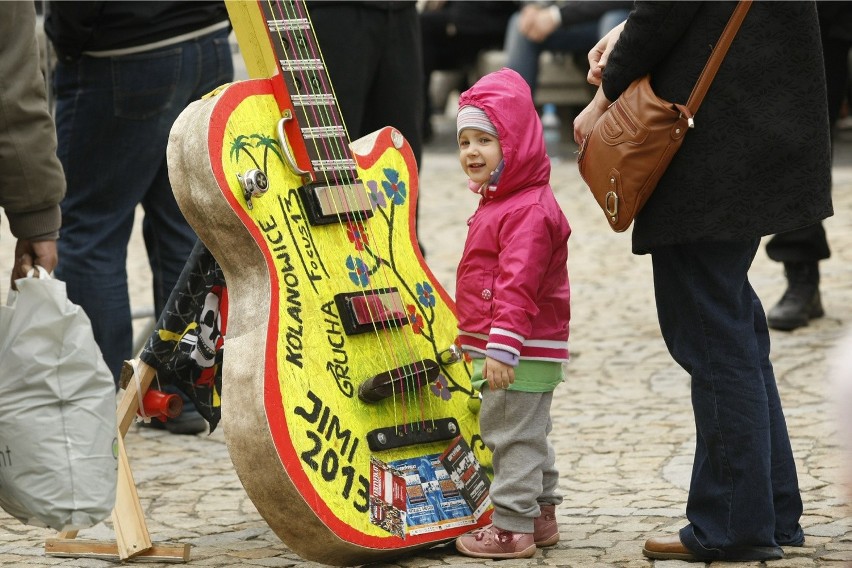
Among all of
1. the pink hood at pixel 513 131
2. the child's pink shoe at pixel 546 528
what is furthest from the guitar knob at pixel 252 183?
the child's pink shoe at pixel 546 528

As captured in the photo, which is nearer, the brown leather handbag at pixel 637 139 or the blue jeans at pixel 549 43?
the brown leather handbag at pixel 637 139

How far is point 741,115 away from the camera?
10.7 ft

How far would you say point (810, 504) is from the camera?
13.2ft

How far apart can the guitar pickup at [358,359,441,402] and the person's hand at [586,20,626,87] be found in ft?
2.72

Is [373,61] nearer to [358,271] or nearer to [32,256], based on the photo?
[358,271]

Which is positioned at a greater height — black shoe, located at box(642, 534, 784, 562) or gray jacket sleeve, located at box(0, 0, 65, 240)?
gray jacket sleeve, located at box(0, 0, 65, 240)

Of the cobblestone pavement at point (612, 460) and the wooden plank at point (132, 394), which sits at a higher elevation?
the wooden plank at point (132, 394)

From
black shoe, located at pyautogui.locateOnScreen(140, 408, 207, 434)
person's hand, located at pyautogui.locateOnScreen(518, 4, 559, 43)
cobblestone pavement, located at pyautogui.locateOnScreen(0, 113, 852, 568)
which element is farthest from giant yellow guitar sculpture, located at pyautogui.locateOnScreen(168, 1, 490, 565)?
person's hand, located at pyautogui.locateOnScreen(518, 4, 559, 43)

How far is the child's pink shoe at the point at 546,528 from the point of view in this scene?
375cm

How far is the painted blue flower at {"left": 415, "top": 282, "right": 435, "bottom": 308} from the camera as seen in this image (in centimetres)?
386

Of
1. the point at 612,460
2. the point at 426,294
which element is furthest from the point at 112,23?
the point at 612,460

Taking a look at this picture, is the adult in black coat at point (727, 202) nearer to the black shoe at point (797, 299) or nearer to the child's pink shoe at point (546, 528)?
the child's pink shoe at point (546, 528)

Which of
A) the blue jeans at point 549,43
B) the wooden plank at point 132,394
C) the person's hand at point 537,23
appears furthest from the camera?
the blue jeans at point 549,43

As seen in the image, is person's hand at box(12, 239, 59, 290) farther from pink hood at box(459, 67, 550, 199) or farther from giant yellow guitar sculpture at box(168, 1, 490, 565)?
pink hood at box(459, 67, 550, 199)
